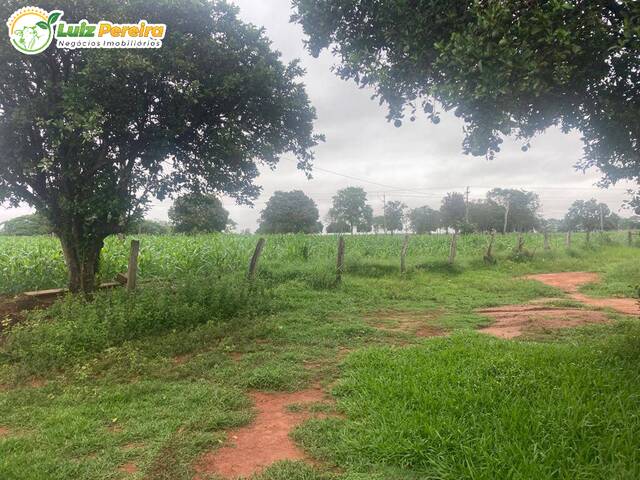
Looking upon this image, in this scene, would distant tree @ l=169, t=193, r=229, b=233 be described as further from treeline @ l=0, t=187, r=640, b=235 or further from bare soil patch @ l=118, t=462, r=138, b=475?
bare soil patch @ l=118, t=462, r=138, b=475

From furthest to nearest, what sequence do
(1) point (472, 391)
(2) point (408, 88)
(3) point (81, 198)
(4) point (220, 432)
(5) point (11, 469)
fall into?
(3) point (81, 198), (2) point (408, 88), (1) point (472, 391), (4) point (220, 432), (5) point (11, 469)

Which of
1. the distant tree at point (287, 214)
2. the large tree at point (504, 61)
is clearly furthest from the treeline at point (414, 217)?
the large tree at point (504, 61)

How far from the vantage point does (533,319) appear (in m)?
8.45

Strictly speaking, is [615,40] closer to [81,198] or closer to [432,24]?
[432,24]

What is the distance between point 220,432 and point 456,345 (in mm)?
3881

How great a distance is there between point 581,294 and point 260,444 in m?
12.2

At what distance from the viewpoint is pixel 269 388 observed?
5.11 meters

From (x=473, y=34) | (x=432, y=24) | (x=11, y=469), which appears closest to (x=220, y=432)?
(x=11, y=469)

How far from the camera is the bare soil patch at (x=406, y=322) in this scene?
25.8 feet

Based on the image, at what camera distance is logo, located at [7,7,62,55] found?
24.4 ft

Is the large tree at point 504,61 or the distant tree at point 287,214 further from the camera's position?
the distant tree at point 287,214

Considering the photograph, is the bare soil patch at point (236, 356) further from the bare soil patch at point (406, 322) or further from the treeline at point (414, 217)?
the treeline at point (414, 217)

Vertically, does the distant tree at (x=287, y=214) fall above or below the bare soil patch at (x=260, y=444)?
above

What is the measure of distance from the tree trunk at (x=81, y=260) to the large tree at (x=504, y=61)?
22.4 feet
